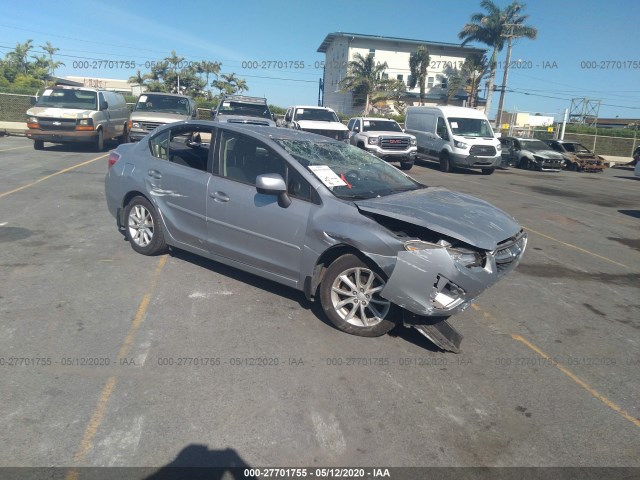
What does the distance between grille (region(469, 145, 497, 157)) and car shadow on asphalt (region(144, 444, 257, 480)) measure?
57.7 ft

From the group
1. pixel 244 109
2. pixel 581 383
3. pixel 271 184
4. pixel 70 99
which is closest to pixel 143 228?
pixel 271 184

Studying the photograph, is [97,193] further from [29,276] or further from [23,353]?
[23,353]

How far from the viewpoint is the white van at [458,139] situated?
749 inches

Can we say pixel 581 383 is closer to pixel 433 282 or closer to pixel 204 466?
pixel 433 282

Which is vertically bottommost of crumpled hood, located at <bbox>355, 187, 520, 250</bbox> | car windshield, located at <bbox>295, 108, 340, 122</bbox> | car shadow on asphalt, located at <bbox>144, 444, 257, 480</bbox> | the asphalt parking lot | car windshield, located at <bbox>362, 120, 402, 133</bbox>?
car shadow on asphalt, located at <bbox>144, 444, 257, 480</bbox>

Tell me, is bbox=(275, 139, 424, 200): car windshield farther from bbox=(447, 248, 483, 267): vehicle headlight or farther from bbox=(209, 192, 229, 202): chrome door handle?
bbox=(447, 248, 483, 267): vehicle headlight

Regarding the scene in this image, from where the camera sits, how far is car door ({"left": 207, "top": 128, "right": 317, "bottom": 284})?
15.6 feet

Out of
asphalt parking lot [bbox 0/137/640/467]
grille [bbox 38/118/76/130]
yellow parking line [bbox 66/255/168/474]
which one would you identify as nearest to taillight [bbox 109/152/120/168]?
asphalt parking lot [bbox 0/137/640/467]

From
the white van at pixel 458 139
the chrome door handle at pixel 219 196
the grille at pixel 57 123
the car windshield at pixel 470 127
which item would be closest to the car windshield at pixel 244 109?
the grille at pixel 57 123

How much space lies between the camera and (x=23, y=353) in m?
3.91

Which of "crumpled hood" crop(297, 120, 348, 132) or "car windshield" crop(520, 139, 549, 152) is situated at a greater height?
"crumpled hood" crop(297, 120, 348, 132)

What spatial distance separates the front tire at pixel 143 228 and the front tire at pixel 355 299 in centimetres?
247

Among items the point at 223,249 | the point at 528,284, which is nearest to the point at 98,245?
the point at 223,249

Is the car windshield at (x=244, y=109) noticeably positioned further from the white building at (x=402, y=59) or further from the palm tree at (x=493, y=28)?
the white building at (x=402, y=59)
